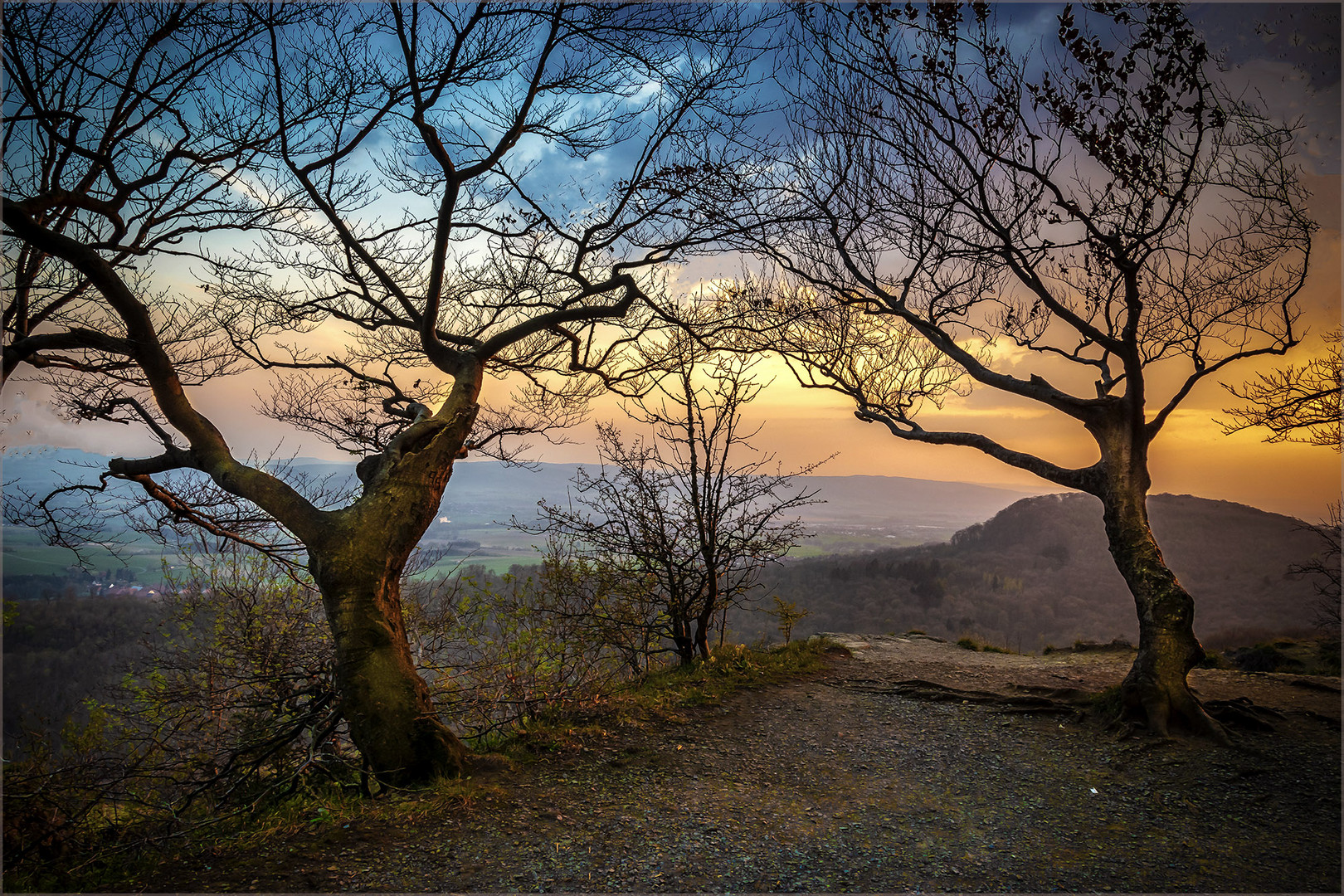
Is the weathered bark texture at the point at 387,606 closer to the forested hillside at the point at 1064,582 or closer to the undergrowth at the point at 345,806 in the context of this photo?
the undergrowth at the point at 345,806

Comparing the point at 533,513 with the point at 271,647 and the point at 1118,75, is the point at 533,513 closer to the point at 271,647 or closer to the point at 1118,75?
the point at 271,647

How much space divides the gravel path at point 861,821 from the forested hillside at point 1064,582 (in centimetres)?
538

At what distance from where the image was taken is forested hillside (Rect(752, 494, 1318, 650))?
15.6m

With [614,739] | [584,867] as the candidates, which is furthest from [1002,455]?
[584,867]

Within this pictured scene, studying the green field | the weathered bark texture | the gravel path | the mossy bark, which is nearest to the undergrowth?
the gravel path

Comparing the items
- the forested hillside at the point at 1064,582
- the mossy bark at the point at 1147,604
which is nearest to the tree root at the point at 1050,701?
the mossy bark at the point at 1147,604

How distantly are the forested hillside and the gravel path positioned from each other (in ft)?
17.6

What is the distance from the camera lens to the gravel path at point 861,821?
12.1ft

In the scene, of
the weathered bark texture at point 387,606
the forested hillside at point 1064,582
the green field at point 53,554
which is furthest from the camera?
the forested hillside at point 1064,582

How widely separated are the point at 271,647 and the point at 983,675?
958 centimetres

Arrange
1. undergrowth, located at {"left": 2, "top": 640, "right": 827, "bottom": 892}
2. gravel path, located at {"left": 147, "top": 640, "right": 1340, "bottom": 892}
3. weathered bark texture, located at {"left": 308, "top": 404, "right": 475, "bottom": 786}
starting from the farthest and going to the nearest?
weathered bark texture, located at {"left": 308, "top": 404, "right": 475, "bottom": 786} < gravel path, located at {"left": 147, "top": 640, "right": 1340, "bottom": 892} < undergrowth, located at {"left": 2, "top": 640, "right": 827, "bottom": 892}

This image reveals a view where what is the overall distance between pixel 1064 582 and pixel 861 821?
2393 centimetres

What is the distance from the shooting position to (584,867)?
373 cm

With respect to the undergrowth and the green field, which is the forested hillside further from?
the green field
